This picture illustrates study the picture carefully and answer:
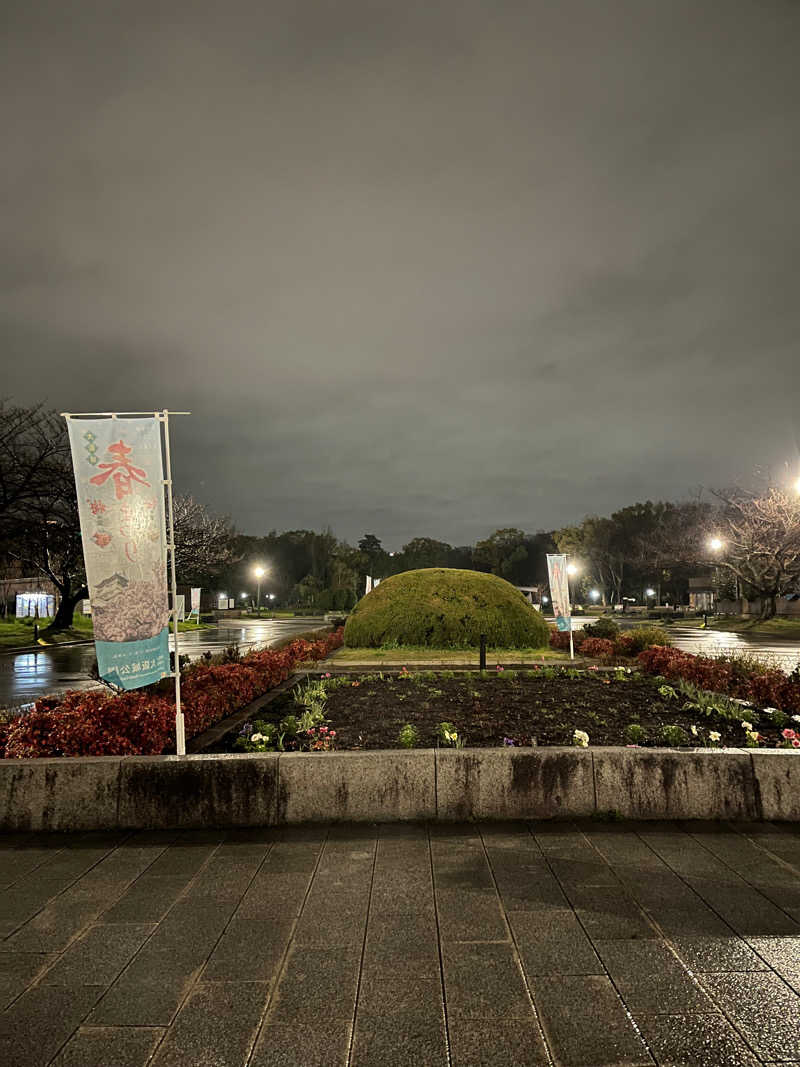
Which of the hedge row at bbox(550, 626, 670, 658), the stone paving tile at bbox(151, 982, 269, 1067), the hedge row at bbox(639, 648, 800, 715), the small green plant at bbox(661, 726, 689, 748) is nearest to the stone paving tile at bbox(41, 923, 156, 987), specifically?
the stone paving tile at bbox(151, 982, 269, 1067)

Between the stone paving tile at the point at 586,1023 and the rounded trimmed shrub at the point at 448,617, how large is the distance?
14.9 m

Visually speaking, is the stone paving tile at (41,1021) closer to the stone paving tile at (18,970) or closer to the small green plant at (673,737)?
the stone paving tile at (18,970)

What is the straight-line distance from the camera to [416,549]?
9238cm

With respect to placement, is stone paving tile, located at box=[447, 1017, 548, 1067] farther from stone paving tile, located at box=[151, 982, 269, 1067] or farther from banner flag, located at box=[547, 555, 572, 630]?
banner flag, located at box=[547, 555, 572, 630]

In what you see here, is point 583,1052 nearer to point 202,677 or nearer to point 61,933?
point 61,933

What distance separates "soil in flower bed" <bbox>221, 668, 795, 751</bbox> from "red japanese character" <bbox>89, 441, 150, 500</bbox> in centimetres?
297

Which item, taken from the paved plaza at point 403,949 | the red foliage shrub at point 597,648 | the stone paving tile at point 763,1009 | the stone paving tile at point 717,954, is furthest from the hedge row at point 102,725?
the red foliage shrub at point 597,648

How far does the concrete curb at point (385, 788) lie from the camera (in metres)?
4.91

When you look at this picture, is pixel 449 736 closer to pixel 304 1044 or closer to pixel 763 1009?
pixel 763 1009

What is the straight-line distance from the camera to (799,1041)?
2455 millimetres

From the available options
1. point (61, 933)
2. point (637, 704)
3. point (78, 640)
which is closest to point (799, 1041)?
point (61, 933)

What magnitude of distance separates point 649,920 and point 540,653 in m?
13.7

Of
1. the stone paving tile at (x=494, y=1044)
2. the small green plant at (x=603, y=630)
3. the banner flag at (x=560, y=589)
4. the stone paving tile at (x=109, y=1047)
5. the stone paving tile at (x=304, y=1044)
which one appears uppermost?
the banner flag at (x=560, y=589)

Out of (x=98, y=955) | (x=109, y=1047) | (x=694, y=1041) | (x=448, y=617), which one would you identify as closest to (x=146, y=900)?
(x=98, y=955)
